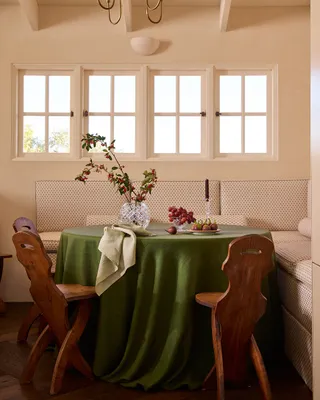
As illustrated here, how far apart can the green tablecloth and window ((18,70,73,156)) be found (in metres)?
2.87

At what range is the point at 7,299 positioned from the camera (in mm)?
5379

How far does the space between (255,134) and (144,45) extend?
58.4 inches

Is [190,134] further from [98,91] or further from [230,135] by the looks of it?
[98,91]

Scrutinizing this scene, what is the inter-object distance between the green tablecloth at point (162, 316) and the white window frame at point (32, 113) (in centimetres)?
273

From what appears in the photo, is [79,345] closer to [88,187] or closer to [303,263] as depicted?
[303,263]

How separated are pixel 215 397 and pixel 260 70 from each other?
376cm

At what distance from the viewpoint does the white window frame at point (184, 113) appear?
18.0 feet

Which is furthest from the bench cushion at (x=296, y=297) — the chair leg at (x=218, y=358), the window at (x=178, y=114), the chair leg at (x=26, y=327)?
the window at (x=178, y=114)

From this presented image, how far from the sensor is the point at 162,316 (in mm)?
2984

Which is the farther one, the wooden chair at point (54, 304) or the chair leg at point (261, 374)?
the wooden chair at point (54, 304)

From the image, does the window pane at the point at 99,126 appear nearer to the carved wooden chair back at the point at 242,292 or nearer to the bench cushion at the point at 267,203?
the bench cushion at the point at 267,203

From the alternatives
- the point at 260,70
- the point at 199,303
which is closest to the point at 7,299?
the point at 199,303

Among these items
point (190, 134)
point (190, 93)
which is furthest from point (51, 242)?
point (190, 93)

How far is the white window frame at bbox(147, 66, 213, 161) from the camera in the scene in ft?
18.0
